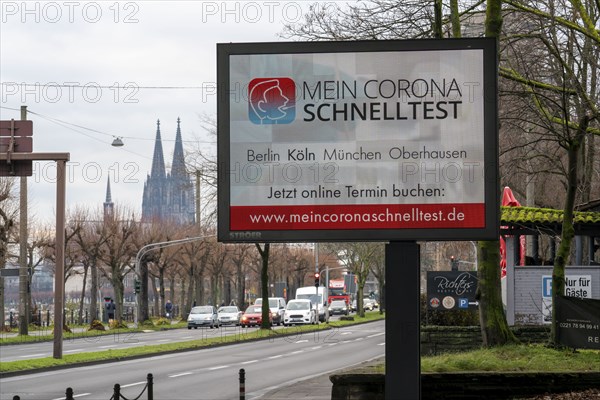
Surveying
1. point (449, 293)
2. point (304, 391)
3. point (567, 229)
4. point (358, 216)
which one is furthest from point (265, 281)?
point (358, 216)

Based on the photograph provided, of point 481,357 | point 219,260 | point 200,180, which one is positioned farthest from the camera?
point 219,260

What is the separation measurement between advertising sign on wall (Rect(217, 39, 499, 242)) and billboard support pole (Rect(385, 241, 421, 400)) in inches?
24.8

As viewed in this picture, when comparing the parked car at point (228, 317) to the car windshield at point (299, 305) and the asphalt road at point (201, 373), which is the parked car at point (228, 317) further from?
the asphalt road at point (201, 373)

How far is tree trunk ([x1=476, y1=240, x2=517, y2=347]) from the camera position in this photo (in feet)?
71.1

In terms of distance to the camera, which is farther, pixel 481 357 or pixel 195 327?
pixel 195 327

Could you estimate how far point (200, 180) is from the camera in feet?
170

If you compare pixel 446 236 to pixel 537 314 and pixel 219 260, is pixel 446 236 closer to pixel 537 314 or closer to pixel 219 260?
pixel 537 314

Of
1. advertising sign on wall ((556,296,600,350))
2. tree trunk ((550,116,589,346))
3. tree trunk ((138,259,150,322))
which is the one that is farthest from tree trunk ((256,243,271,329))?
advertising sign on wall ((556,296,600,350))

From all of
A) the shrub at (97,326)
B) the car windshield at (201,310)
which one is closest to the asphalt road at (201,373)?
the shrub at (97,326)

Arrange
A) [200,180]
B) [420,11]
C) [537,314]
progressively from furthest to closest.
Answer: [200,180]
[537,314]
[420,11]

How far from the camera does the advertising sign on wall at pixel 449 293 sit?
28281mm

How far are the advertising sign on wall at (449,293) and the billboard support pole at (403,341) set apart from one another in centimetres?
1557

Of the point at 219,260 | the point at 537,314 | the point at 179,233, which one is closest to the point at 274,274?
the point at 219,260

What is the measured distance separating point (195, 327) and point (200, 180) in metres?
22.4
